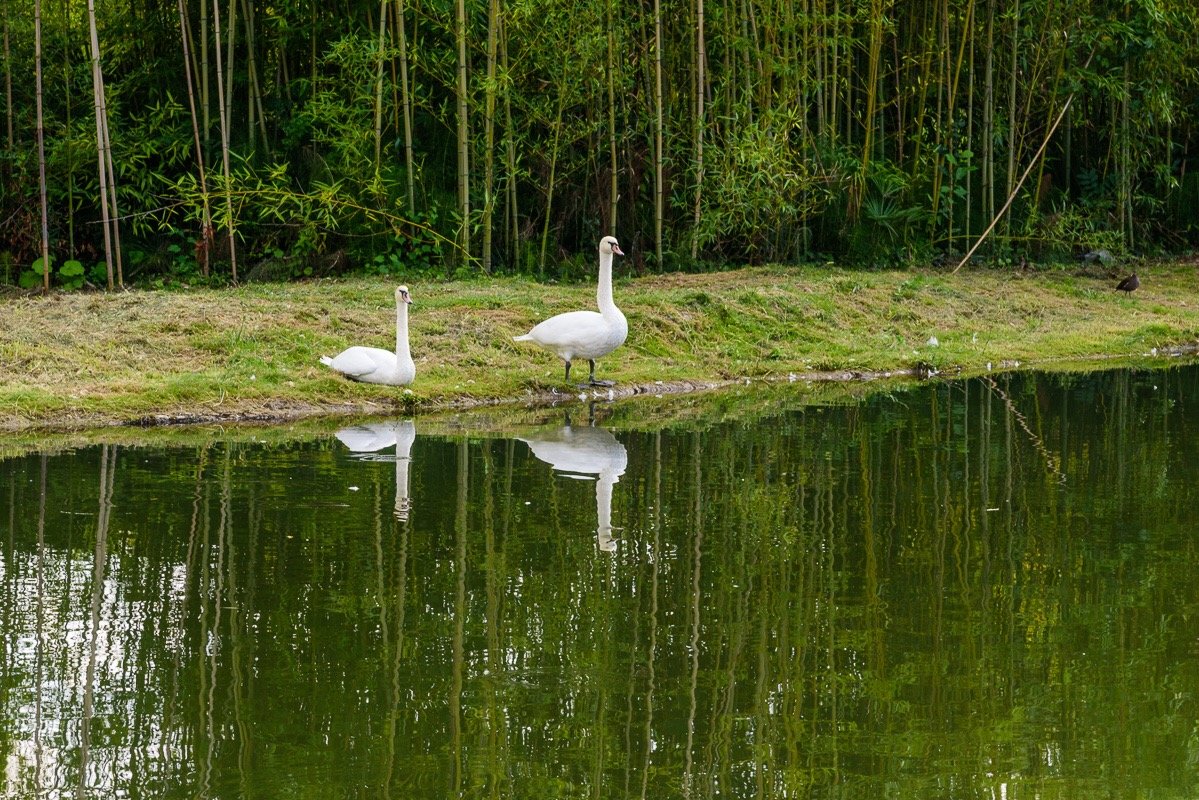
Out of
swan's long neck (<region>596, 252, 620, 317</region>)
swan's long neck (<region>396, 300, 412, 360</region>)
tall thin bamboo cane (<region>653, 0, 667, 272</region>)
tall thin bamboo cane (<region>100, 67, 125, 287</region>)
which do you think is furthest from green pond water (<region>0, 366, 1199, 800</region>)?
tall thin bamboo cane (<region>653, 0, 667, 272</region>)

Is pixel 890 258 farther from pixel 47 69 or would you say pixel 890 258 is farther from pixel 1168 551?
pixel 1168 551

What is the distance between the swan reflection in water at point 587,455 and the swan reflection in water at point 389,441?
2.51 feet

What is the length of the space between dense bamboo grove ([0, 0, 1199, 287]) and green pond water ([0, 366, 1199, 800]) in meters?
6.45

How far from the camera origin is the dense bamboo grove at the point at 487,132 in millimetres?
15703

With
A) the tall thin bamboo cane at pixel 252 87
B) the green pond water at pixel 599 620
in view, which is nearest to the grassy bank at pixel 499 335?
the green pond water at pixel 599 620

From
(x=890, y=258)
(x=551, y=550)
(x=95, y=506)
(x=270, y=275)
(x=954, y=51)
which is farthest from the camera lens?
(x=954, y=51)

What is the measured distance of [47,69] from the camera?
16344 millimetres

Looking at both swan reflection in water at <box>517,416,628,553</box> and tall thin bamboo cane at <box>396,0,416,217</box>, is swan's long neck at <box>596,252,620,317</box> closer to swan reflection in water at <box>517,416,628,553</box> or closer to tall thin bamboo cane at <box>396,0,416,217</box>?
swan reflection in water at <box>517,416,628,553</box>

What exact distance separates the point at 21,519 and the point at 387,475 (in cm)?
198

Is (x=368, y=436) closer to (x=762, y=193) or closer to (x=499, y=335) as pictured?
(x=499, y=335)

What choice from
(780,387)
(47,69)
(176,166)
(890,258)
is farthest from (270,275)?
(890,258)

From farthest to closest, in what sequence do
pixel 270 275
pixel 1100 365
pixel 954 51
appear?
pixel 954 51 → pixel 270 275 → pixel 1100 365

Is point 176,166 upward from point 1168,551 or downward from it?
upward

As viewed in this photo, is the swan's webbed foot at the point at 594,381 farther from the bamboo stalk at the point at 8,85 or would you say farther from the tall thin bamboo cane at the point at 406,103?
the bamboo stalk at the point at 8,85
